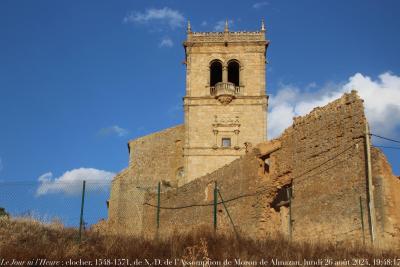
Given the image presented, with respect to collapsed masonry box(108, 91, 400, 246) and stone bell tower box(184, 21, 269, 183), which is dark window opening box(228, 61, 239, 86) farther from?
collapsed masonry box(108, 91, 400, 246)

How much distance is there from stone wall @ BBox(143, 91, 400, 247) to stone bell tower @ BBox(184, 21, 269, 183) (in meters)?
15.0

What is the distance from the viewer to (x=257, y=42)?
37.6 m

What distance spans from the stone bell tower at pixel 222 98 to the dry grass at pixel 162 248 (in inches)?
858

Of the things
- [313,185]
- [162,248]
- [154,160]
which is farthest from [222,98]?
[162,248]

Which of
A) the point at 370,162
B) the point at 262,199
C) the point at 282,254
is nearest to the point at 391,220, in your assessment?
the point at 370,162

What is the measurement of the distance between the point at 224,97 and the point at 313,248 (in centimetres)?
2475

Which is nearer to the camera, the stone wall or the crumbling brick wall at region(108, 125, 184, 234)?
the stone wall

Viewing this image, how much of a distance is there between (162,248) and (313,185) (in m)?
5.51

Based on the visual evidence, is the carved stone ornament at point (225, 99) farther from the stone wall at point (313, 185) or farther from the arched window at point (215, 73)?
the stone wall at point (313, 185)

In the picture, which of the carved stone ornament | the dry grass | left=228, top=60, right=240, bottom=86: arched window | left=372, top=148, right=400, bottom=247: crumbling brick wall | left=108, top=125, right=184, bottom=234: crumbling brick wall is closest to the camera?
the dry grass

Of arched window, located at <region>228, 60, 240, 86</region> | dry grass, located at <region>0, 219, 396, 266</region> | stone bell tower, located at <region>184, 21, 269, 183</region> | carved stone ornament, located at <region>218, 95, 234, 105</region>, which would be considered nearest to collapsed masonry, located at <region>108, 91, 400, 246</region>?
dry grass, located at <region>0, 219, 396, 266</region>

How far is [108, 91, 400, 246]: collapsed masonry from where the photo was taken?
1347 centimetres

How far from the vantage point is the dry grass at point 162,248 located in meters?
10.9

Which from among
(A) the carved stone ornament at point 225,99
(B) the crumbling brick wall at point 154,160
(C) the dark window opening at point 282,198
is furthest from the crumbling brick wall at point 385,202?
(B) the crumbling brick wall at point 154,160
